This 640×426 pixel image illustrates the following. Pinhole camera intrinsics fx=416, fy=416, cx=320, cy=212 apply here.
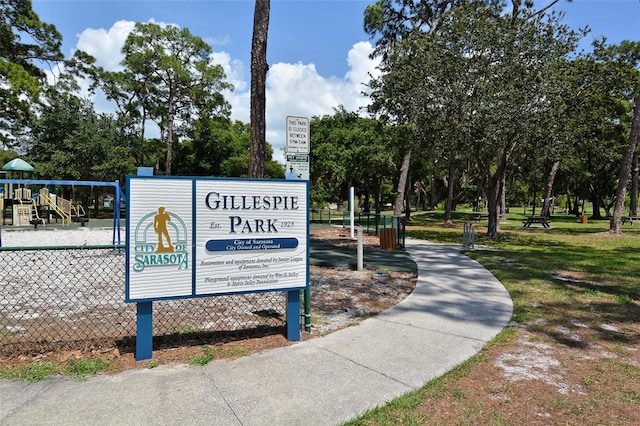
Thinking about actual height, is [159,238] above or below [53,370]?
above

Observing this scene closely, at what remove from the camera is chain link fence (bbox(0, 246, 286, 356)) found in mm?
4551

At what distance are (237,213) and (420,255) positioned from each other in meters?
8.48

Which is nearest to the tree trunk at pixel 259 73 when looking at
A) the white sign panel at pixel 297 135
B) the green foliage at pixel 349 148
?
the white sign panel at pixel 297 135

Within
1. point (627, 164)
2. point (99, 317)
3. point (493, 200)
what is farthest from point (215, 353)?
point (627, 164)

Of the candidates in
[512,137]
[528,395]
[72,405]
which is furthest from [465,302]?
[512,137]

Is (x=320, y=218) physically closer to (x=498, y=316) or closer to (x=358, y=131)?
(x=358, y=131)

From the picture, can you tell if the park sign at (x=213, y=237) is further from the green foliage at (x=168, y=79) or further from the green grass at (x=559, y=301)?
the green foliage at (x=168, y=79)

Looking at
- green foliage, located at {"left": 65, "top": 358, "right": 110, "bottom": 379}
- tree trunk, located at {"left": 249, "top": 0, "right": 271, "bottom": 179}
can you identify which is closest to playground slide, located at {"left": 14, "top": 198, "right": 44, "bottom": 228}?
tree trunk, located at {"left": 249, "top": 0, "right": 271, "bottom": 179}

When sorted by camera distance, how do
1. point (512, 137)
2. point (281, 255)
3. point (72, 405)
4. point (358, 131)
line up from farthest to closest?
point (358, 131) < point (512, 137) < point (281, 255) < point (72, 405)

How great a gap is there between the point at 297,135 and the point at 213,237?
1.86 meters

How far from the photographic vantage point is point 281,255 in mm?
4691

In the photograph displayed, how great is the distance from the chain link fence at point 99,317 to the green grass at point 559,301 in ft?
7.19

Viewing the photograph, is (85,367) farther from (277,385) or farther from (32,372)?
(277,385)

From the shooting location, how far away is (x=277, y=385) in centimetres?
352
